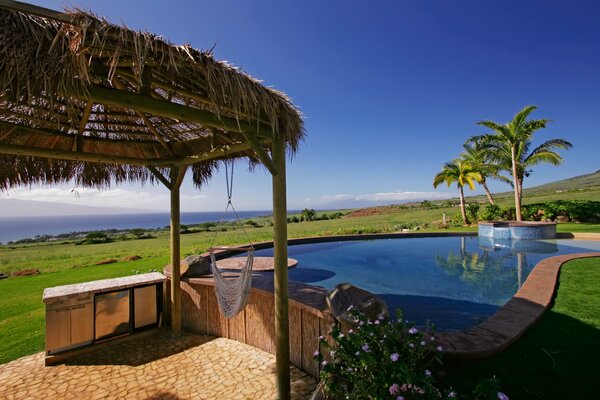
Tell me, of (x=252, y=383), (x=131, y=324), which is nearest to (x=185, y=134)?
(x=131, y=324)

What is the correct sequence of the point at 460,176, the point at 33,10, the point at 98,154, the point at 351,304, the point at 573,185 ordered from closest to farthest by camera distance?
the point at 33,10 → the point at 351,304 → the point at 98,154 → the point at 460,176 → the point at 573,185

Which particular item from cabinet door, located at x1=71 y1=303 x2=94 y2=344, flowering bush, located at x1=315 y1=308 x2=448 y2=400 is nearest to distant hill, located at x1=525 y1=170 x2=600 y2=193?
flowering bush, located at x1=315 y1=308 x2=448 y2=400

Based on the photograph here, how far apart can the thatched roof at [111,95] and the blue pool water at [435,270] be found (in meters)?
3.85

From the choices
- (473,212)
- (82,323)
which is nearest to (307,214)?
(473,212)

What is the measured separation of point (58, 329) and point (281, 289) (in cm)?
302

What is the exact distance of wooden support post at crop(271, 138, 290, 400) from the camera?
2564 millimetres

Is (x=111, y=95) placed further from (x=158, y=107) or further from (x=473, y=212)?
(x=473, y=212)

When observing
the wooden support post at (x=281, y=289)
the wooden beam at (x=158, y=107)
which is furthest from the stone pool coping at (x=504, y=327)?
the wooden beam at (x=158, y=107)

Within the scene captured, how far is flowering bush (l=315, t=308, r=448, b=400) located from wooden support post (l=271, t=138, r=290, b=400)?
671 mm

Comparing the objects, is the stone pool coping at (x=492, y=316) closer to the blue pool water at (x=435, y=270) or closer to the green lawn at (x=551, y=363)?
the green lawn at (x=551, y=363)

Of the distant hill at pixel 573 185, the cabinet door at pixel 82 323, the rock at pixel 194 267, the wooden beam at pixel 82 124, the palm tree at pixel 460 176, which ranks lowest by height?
the cabinet door at pixel 82 323

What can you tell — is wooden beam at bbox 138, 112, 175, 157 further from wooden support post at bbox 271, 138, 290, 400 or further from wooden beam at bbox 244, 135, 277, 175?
wooden support post at bbox 271, 138, 290, 400

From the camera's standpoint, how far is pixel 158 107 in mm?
2057

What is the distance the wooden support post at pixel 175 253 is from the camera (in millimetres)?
4023
